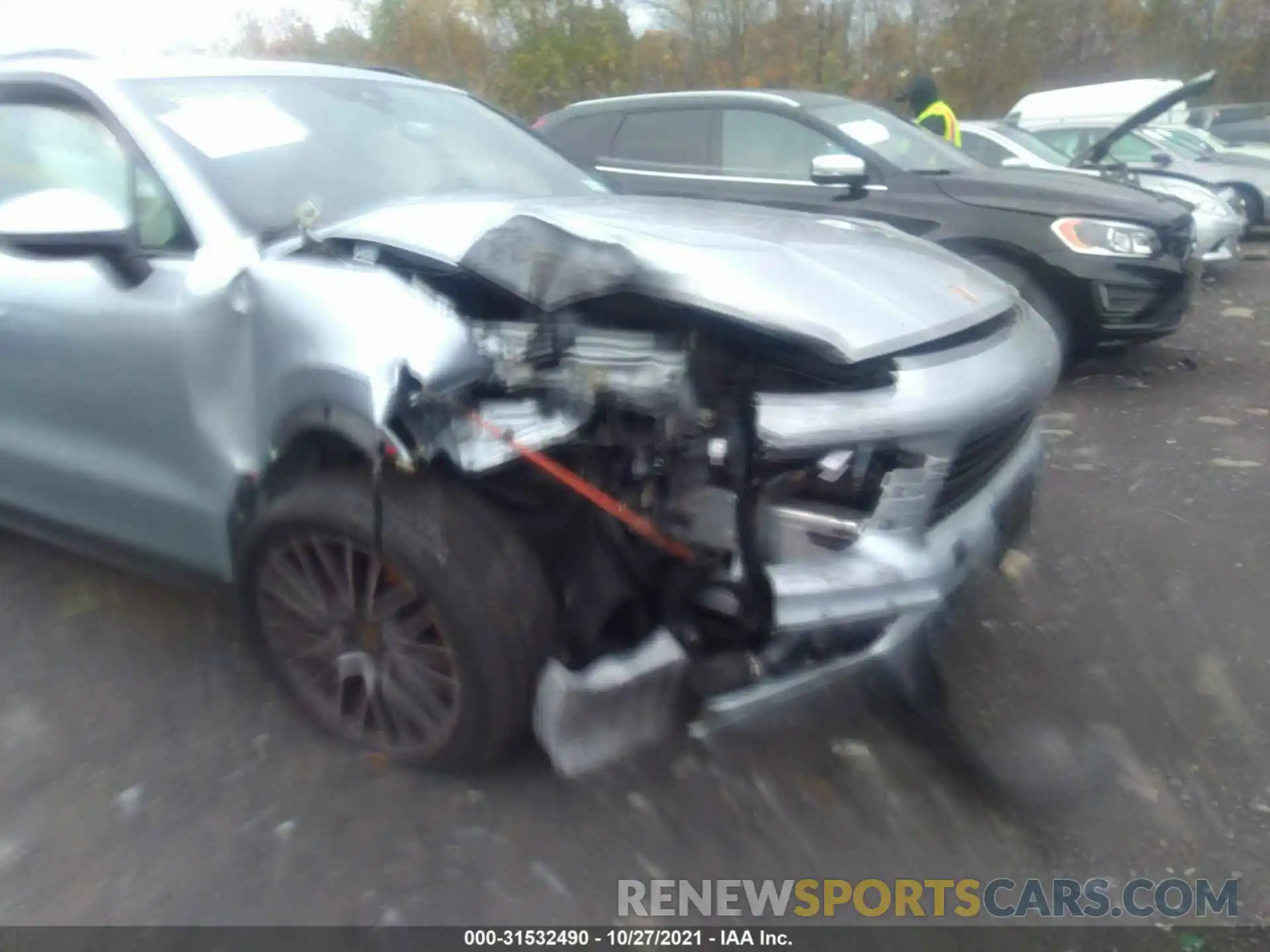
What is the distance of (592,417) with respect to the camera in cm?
241

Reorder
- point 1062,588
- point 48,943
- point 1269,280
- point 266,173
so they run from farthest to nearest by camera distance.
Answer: point 1269,280, point 1062,588, point 266,173, point 48,943

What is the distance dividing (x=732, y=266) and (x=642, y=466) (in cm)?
50

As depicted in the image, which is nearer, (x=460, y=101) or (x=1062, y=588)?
(x=1062, y=588)

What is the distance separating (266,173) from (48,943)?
1980 mm

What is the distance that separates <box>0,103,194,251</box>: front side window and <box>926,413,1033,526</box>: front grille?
198cm

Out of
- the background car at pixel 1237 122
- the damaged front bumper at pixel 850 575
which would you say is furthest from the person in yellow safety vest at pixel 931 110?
the background car at pixel 1237 122

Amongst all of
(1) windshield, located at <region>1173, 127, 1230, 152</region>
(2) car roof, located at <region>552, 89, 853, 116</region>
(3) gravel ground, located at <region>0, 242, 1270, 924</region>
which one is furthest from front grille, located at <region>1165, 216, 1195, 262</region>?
(1) windshield, located at <region>1173, 127, 1230, 152</region>

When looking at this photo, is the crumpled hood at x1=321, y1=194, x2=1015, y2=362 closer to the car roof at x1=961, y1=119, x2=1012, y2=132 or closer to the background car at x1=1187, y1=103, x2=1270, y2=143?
the car roof at x1=961, y1=119, x2=1012, y2=132

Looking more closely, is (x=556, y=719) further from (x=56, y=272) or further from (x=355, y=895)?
(x=56, y=272)

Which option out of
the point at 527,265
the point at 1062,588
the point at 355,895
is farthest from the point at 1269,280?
the point at 355,895

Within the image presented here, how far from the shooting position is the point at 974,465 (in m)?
2.51

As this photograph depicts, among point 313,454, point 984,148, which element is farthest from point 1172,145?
point 313,454

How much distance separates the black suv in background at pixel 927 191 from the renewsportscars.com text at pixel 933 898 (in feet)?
10.5

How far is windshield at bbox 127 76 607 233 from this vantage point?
3.00m
